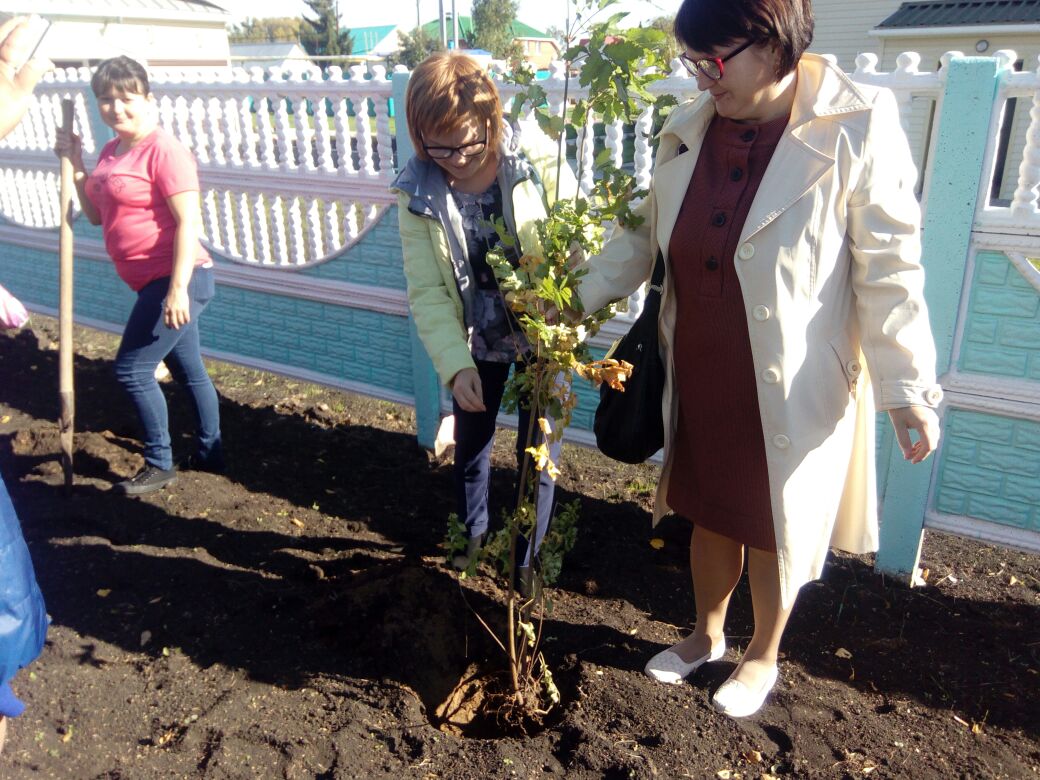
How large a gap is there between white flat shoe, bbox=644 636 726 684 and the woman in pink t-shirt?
2391 millimetres

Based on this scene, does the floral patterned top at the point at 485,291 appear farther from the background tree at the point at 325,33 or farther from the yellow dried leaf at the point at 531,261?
the background tree at the point at 325,33

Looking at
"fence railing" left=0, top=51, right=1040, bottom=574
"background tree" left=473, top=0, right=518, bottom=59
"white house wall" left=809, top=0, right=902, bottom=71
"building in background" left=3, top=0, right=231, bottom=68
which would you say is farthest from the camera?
"background tree" left=473, top=0, right=518, bottom=59

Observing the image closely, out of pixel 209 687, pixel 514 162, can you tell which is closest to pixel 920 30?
pixel 514 162

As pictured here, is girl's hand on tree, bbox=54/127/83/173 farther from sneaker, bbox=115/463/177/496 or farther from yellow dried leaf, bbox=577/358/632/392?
yellow dried leaf, bbox=577/358/632/392

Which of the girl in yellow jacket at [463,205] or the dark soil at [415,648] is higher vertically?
the girl in yellow jacket at [463,205]

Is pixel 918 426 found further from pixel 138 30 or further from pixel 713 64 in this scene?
pixel 138 30

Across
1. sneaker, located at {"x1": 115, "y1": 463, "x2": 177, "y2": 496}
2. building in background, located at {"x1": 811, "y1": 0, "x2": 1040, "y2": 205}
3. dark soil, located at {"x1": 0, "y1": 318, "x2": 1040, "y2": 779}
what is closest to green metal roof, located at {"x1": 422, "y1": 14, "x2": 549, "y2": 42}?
building in background, located at {"x1": 811, "y1": 0, "x2": 1040, "y2": 205}

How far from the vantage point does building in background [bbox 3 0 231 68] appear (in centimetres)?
2567

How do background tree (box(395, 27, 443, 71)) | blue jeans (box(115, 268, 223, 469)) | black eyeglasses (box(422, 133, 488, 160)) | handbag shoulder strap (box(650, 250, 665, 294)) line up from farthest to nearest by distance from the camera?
background tree (box(395, 27, 443, 71)) → blue jeans (box(115, 268, 223, 469)) → black eyeglasses (box(422, 133, 488, 160)) → handbag shoulder strap (box(650, 250, 665, 294))

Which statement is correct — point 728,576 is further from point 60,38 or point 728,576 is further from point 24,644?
point 60,38

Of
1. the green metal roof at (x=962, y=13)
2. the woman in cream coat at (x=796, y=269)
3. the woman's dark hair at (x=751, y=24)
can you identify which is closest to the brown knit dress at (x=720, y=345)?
the woman in cream coat at (x=796, y=269)

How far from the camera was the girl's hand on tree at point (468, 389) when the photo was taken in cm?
239

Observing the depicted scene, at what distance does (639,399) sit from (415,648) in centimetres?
116

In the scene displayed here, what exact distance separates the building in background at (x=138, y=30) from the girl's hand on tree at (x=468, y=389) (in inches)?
1014
